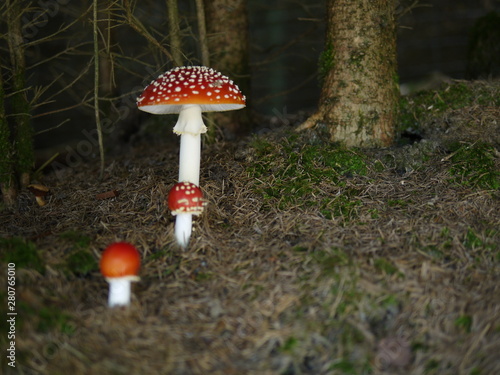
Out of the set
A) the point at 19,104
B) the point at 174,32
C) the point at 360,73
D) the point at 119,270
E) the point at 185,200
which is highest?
the point at 174,32

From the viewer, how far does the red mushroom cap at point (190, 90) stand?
121 inches

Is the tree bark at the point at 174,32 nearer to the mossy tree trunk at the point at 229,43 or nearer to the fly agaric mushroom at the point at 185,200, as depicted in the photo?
the mossy tree trunk at the point at 229,43

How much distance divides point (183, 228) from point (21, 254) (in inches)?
40.4

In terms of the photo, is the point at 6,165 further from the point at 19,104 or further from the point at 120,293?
the point at 120,293

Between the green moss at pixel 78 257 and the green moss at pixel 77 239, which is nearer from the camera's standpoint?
the green moss at pixel 78 257

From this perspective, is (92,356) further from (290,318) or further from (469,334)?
(469,334)

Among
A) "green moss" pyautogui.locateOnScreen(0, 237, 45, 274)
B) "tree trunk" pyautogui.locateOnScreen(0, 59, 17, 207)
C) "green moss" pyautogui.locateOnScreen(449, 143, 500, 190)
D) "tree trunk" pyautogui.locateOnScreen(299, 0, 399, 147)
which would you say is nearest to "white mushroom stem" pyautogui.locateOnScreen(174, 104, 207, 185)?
"green moss" pyautogui.locateOnScreen(0, 237, 45, 274)

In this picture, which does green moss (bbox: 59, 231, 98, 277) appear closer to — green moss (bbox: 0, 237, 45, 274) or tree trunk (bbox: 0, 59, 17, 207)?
green moss (bbox: 0, 237, 45, 274)

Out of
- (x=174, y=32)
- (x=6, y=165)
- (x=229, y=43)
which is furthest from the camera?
(x=229, y=43)

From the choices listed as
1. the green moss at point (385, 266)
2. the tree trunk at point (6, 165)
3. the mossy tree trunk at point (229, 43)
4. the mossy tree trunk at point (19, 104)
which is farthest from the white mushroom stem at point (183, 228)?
the mossy tree trunk at point (229, 43)

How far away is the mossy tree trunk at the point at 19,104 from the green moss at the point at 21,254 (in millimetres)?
1582

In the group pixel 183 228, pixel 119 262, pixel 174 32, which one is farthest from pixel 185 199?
pixel 174 32

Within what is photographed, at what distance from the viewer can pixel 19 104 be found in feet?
14.0

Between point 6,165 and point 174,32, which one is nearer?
point 6,165
